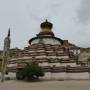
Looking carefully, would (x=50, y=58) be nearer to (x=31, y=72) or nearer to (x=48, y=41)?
(x=48, y=41)

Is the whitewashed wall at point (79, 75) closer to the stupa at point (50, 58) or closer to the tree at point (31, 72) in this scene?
the stupa at point (50, 58)

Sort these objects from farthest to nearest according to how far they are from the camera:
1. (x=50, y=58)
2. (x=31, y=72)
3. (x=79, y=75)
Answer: (x=50, y=58) < (x=79, y=75) < (x=31, y=72)

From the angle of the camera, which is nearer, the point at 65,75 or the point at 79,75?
the point at 79,75

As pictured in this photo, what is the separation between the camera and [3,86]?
26547 millimetres

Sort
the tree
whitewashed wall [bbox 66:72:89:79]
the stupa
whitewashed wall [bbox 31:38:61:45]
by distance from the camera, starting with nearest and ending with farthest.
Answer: the tree < whitewashed wall [bbox 66:72:89:79] < the stupa < whitewashed wall [bbox 31:38:61:45]

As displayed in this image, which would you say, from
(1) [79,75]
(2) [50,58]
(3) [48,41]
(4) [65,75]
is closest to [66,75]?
(4) [65,75]

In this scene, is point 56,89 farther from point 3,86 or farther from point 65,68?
point 65,68

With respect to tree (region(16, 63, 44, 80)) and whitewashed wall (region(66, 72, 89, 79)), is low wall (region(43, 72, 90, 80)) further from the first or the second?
tree (region(16, 63, 44, 80))

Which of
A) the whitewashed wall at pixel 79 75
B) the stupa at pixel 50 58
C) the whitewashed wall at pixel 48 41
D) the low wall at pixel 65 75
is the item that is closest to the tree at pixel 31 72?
the stupa at pixel 50 58

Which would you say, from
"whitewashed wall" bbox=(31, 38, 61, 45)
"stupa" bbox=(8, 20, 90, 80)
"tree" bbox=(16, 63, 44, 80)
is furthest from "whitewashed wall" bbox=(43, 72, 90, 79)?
"whitewashed wall" bbox=(31, 38, 61, 45)

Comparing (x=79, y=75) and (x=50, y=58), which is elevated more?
(x=50, y=58)

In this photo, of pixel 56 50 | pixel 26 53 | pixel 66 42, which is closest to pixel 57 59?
pixel 56 50

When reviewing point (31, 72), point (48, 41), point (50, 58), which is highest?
point (48, 41)

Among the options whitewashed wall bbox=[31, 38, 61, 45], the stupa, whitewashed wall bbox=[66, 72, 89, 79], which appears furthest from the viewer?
whitewashed wall bbox=[31, 38, 61, 45]
